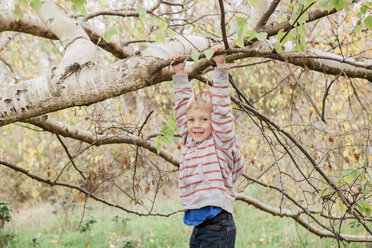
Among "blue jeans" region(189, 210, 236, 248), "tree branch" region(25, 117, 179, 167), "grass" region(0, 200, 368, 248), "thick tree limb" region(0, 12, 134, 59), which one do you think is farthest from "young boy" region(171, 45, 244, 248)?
"grass" region(0, 200, 368, 248)

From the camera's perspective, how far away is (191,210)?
1.95 meters

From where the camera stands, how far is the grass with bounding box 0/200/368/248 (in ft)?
17.1

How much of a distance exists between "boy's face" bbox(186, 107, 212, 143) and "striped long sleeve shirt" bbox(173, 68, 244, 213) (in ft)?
0.12

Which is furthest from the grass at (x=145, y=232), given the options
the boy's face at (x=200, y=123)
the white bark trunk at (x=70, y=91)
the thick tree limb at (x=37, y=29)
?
the white bark trunk at (x=70, y=91)

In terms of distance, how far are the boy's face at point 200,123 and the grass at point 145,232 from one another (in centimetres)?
334

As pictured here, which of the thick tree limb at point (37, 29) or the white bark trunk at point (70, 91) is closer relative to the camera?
the white bark trunk at point (70, 91)

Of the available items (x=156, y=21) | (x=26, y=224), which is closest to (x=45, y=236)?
(x=26, y=224)

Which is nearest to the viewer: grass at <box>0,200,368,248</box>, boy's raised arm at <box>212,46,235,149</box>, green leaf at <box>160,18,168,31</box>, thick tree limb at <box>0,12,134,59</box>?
green leaf at <box>160,18,168,31</box>

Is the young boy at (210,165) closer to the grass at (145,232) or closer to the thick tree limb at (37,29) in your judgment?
the thick tree limb at (37,29)

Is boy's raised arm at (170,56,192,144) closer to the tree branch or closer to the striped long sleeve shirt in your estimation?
the striped long sleeve shirt

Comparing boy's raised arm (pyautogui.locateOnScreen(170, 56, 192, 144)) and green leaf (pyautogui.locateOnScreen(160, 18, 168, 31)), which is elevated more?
green leaf (pyautogui.locateOnScreen(160, 18, 168, 31))

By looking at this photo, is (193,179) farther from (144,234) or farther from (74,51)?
(144,234)

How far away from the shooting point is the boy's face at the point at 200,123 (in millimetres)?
1934

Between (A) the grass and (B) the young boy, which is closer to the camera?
(B) the young boy
